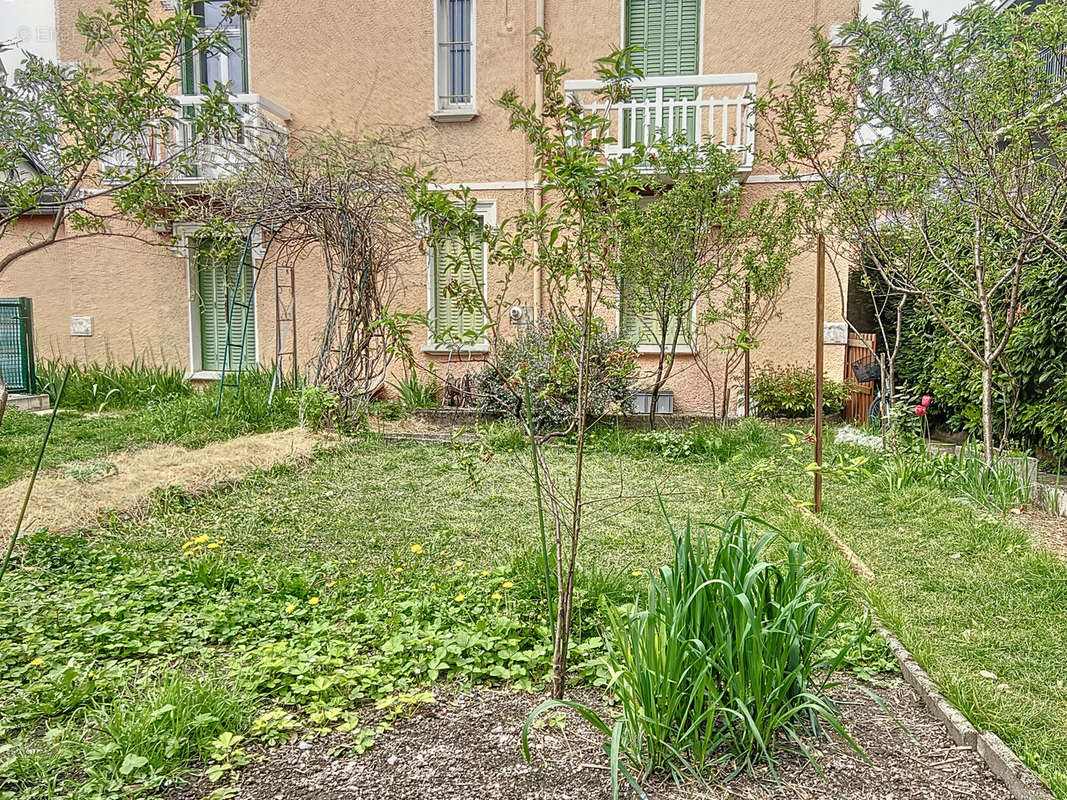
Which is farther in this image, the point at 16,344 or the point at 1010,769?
the point at 16,344

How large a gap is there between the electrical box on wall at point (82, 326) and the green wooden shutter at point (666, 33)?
9150 mm

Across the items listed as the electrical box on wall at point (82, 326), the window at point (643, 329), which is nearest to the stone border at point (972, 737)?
the window at point (643, 329)

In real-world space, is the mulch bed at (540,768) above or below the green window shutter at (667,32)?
below

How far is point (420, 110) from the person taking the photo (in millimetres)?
10469

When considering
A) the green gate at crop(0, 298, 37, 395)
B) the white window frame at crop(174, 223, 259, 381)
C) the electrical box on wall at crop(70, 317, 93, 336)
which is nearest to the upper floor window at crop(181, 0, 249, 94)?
the white window frame at crop(174, 223, 259, 381)

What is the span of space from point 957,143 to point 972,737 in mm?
3950

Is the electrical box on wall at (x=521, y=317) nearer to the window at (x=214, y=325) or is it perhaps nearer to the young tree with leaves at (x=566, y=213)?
the young tree with leaves at (x=566, y=213)

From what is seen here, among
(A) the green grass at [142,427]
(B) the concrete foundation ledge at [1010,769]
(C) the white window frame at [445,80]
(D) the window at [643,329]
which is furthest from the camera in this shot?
(C) the white window frame at [445,80]

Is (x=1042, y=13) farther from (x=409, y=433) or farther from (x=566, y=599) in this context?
(x=409, y=433)

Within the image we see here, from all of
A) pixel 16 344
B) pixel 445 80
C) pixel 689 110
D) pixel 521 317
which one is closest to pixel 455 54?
pixel 445 80

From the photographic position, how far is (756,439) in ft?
24.0

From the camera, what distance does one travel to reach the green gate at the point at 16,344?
32.3ft

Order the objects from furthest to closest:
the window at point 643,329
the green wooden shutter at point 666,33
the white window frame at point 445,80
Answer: the white window frame at point 445,80 < the green wooden shutter at point 666,33 < the window at point 643,329

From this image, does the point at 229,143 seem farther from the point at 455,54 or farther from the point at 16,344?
the point at 16,344
